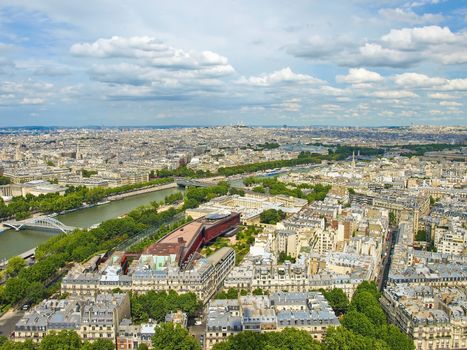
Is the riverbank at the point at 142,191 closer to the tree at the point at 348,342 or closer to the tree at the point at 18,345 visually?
the tree at the point at 18,345

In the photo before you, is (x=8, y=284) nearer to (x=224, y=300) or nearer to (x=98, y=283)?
(x=98, y=283)

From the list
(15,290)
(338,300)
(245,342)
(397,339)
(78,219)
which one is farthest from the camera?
(78,219)

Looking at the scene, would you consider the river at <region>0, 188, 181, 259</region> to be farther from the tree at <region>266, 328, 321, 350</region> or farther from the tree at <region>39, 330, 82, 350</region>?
the tree at <region>266, 328, 321, 350</region>

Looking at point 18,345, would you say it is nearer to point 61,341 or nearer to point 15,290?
point 61,341

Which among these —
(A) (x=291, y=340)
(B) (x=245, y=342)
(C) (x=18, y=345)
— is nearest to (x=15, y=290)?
(C) (x=18, y=345)

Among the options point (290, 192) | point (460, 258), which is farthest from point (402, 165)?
point (460, 258)

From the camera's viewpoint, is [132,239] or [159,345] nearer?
[159,345]
